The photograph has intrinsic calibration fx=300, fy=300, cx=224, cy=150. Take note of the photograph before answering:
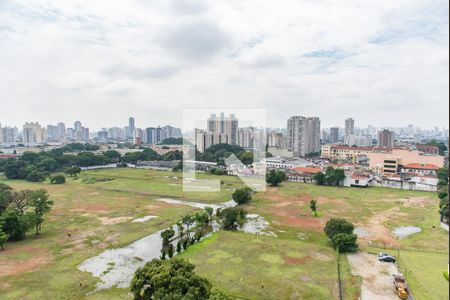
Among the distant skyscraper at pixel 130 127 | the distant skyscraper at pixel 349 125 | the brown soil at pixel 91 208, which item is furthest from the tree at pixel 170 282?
the distant skyscraper at pixel 130 127

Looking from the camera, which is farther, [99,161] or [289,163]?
[99,161]

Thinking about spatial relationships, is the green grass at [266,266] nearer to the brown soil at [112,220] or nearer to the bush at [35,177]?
the brown soil at [112,220]

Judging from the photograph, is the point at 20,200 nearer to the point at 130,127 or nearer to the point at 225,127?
the point at 225,127

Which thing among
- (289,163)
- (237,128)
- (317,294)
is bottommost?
(317,294)

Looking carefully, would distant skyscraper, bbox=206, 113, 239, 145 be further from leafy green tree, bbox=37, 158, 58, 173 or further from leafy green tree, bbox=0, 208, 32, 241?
leafy green tree, bbox=0, 208, 32, 241

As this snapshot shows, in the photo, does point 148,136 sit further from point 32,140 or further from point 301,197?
point 301,197

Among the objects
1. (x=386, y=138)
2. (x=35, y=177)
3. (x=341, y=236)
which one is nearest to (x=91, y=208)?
(x=35, y=177)

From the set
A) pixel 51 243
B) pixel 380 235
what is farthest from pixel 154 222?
pixel 380 235

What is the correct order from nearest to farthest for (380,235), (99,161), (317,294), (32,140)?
1. (317,294)
2. (380,235)
3. (99,161)
4. (32,140)
